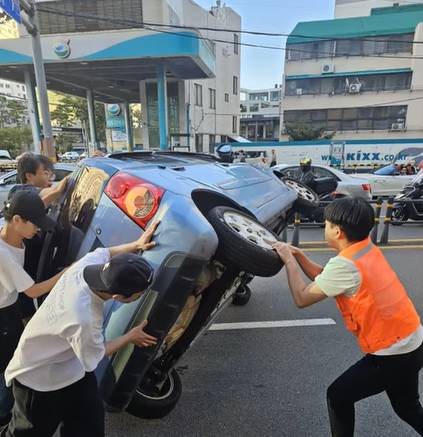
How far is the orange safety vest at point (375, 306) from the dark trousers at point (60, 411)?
1.31m

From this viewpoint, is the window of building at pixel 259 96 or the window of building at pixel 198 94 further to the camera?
the window of building at pixel 259 96

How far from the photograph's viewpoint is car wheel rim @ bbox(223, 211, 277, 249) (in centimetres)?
173

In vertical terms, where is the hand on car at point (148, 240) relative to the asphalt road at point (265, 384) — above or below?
above

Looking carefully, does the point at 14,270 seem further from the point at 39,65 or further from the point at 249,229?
the point at 39,65

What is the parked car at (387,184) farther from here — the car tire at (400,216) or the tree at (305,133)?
the tree at (305,133)

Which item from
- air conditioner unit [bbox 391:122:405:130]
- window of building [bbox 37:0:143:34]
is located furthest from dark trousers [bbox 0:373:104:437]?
air conditioner unit [bbox 391:122:405:130]

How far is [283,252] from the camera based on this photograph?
184cm

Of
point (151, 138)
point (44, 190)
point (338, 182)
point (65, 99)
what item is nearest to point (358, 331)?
point (44, 190)

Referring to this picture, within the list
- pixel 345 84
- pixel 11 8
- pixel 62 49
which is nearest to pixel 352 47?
pixel 345 84

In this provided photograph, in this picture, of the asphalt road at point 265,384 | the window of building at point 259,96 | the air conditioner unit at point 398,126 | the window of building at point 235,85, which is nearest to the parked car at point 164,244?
the asphalt road at point 265,384

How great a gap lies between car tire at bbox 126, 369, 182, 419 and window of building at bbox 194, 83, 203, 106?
3187 centimetres

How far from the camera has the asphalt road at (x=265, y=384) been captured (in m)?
2.26

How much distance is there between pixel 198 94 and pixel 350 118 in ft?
54.7

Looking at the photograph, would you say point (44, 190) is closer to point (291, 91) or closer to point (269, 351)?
point (269, 351)
